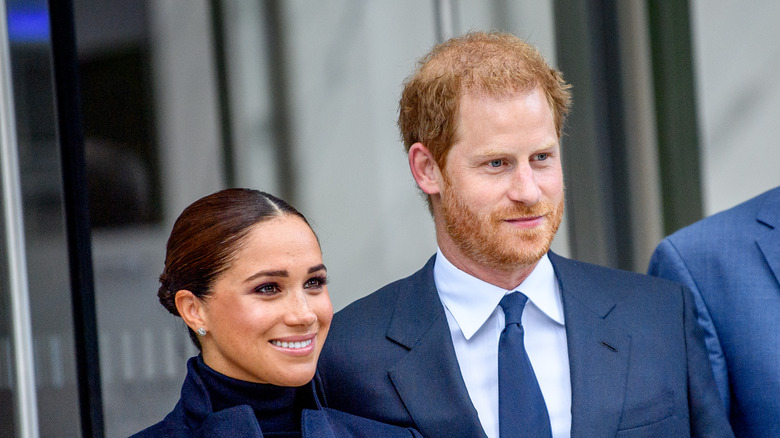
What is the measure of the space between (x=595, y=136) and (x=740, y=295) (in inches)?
73.3

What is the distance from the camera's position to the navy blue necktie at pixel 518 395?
215 centimetres

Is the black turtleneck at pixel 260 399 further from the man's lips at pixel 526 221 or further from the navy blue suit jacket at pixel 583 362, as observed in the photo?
the man's lips at pixel 526 221

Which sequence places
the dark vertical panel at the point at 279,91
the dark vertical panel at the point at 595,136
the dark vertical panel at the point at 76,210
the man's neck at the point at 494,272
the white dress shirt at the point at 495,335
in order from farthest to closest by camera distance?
the dark vertical panel at the point at 595,136
the dark vertical panel at the point at 279,91
the dark vertical panel at the point at 76,210
the man's neck at the point at 494,272
the white dress shirt at the point at 495,335

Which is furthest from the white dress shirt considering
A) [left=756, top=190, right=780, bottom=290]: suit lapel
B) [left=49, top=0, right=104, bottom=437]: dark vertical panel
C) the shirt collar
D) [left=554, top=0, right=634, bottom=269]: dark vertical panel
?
[left=554, top=0, right=634, bottom=269]: dark vertical panel

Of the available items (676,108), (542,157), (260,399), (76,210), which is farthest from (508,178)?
(676,108)

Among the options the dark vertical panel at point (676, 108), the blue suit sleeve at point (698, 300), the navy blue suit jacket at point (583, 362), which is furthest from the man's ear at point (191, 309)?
the dark vertical panel at point (676, 108)

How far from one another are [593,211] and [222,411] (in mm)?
2637

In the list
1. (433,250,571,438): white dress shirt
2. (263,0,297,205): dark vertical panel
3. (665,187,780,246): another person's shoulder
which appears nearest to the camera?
(433,250,571,438): white dress shirt

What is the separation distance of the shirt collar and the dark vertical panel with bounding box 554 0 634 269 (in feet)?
6.36

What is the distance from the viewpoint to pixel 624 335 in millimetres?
2346

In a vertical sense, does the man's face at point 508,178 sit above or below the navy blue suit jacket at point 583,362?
above

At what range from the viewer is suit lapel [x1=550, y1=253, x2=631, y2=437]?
2.18 metres

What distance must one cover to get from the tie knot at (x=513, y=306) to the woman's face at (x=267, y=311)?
1.55 feet

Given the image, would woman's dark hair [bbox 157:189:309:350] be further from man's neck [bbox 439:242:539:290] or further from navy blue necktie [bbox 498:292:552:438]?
navy blue necktie [bbox 498:292:552:438]
